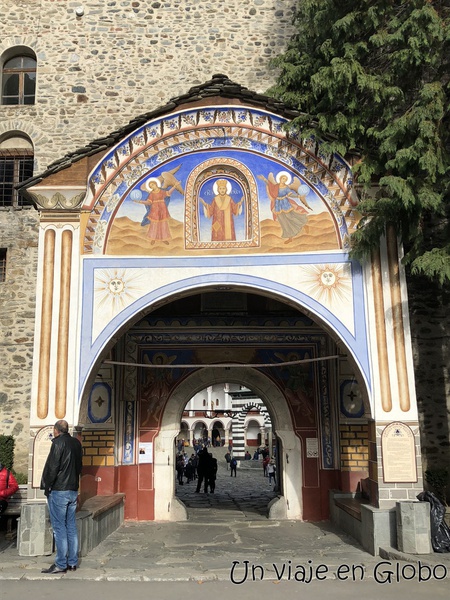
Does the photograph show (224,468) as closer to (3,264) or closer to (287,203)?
(3,264)

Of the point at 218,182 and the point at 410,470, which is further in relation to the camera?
the point at 218,182

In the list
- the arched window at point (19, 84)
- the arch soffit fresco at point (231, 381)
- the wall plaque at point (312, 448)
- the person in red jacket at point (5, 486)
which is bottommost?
the person in red jacket at point (5, 486)

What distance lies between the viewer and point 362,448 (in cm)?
984

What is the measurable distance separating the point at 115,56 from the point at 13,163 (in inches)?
129

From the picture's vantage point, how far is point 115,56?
13656 millimetres

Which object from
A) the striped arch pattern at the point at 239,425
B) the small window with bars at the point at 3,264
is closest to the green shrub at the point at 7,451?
the small window with bars at the point at 3,264

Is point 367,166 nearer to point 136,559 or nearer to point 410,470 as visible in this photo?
point 410,470

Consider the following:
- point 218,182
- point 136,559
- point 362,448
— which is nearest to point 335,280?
point 218,182

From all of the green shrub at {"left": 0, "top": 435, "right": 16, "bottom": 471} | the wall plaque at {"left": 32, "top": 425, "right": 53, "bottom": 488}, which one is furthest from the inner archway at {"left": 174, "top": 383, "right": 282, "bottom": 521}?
the wall plaque at {"left": 32, "top": 425, "right": 53, "bottom": 488}

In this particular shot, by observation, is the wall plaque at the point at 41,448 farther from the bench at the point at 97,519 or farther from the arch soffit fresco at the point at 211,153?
the arch soffit fresco at the point at 211,153

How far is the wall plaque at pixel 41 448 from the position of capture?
23.6 ft

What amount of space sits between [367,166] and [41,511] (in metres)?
5.70

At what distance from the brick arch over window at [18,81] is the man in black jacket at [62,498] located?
10.3m

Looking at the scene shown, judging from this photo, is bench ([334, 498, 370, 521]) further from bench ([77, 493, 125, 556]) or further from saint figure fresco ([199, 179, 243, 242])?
saint figure fresco ([199, 179, 243, 242])
